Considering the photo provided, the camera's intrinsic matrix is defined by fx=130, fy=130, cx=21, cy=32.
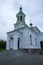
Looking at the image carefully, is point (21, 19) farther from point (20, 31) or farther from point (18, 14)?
point (20, 31)

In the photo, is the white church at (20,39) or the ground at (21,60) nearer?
the ground at (21,60)

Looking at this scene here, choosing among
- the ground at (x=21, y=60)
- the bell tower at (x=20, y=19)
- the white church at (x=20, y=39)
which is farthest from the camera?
the bell tower at (x=20, y=19)

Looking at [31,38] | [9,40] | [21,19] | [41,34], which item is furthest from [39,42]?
[9,40]

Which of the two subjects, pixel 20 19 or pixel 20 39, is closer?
pixel 20 39

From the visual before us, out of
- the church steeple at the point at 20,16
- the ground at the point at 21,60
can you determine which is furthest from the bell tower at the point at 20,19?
the ground at the point at 21,60

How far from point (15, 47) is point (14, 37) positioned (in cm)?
228

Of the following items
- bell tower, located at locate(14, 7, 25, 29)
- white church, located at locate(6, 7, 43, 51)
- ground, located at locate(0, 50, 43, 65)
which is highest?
bell tower, located at locate(14, 7, 25, 29)

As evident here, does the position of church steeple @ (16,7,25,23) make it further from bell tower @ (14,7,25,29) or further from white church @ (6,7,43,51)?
white church @ (6,7,43,51)

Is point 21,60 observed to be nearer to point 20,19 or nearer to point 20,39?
point 20,39

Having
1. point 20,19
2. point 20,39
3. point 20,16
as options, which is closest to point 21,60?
point 20,39

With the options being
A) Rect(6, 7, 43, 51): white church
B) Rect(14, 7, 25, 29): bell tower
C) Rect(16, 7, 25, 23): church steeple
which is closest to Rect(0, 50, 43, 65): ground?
Rect(6, 7, 43, 51): white church

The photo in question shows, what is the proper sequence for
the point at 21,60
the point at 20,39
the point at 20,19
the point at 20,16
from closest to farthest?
the point at 21,60 < the point at 20,39 < the point at 20,19 < the point at 20,16

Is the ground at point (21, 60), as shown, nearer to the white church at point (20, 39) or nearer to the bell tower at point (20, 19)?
the white church at point (20, 39)

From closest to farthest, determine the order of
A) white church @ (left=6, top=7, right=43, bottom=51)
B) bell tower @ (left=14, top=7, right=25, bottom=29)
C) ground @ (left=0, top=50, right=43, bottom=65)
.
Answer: ground @ (left=0, top=50, right=43, bottom=65)
white church @ (left=6, top=7, right=43, bottom=51)
bell tower @ (left=14, top=7, right=25, bottom=29)
